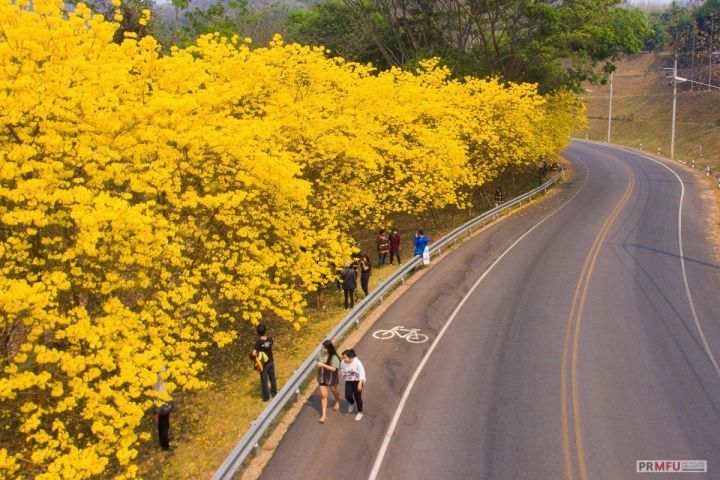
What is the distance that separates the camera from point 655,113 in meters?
86.2

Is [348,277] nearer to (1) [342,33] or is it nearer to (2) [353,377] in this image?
(2) [353,377]

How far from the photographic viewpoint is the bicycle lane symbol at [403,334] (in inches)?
660

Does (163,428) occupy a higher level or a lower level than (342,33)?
lower

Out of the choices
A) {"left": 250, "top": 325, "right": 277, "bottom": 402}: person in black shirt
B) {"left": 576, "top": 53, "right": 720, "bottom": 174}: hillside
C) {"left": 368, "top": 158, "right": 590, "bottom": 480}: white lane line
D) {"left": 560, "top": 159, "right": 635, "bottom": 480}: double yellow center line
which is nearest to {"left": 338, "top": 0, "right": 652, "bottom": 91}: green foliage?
{"left": 560, "top": 159, "right": 635, "bottom": 480}: double yellow center line

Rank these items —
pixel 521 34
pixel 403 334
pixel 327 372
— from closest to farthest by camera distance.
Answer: pixel 327 372, pixel 403 334, pixel 521 34

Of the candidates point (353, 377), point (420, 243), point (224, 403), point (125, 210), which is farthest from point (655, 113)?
point (125, 210)

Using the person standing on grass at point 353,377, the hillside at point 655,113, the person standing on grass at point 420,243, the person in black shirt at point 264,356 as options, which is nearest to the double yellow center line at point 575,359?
the person standing on grass at point 353,377

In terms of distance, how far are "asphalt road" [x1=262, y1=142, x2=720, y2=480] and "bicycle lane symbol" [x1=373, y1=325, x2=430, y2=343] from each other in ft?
1.22

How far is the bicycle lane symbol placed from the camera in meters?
16.8

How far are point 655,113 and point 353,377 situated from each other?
89609 millimetres

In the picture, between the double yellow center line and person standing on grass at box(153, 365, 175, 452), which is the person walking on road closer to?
person standing on grass at box(153, 365, 175, 452)

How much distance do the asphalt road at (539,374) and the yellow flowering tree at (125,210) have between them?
139 inches

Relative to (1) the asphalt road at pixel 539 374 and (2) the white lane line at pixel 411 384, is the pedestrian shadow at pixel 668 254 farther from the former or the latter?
(2) the white lane line at pixel 411 384

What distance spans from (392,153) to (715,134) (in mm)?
59441
